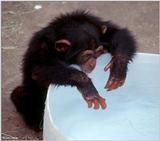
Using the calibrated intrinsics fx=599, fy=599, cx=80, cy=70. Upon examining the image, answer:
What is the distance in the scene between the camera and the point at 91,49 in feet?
9.45

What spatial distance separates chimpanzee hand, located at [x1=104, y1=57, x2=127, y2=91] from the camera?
112 inches

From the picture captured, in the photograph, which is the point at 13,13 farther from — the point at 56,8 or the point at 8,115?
the point at 8,115

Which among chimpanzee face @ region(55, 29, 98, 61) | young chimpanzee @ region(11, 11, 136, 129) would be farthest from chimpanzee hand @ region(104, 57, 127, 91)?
chimpanzee face @ region(55, 29, 98, 61)

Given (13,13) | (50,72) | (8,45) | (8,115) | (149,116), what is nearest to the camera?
(50,72)

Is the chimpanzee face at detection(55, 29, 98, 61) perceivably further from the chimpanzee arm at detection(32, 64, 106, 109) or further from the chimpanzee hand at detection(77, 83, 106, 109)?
the chimpanzee hand at detection(77, 83, 106, 109)

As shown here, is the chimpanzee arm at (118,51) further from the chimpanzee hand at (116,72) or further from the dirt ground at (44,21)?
the dirt ground at (44,21)

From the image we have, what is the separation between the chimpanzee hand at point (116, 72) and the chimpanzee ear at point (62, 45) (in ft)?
0.72

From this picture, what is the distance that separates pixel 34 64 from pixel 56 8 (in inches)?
61.9

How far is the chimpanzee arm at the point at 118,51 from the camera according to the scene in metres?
2.86

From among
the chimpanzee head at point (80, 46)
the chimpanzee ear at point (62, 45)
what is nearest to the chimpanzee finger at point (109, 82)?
the chimpanzee head at point (80, 46)

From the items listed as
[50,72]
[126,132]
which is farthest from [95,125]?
[50,72]

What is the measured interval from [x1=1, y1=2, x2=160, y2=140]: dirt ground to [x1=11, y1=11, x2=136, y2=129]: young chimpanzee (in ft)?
2.22

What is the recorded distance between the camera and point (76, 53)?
9.43 feet

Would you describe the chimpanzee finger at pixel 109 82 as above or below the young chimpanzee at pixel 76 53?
below
